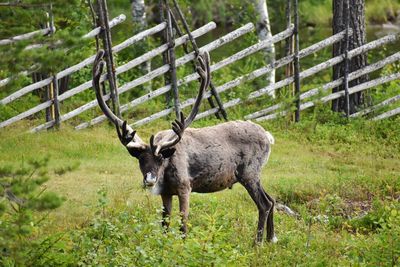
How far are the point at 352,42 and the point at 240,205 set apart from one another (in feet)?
19.9

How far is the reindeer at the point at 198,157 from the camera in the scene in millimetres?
8953

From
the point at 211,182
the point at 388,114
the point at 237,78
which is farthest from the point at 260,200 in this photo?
the point at 388,114

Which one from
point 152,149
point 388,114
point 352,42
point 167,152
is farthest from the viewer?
point 352,42

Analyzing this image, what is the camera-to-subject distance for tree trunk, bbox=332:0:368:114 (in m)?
16.1

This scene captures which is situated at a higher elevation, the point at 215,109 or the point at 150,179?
the point at 150,179

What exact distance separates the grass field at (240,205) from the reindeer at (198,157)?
32 cm

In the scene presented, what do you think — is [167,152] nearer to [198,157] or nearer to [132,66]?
[198,157]

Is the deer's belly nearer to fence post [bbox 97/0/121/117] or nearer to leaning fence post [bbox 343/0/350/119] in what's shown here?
fence post [bbox 97/0/121/117]

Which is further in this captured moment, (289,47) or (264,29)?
(264,29)

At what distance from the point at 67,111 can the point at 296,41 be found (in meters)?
4.12

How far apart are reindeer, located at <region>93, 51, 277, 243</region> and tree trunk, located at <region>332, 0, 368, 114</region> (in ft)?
20.5

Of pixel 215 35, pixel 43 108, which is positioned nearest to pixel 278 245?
pixel 43 108

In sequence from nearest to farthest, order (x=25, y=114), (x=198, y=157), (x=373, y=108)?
(x=198, y=157)
(x=25, y=114)
(x=373, y=108)

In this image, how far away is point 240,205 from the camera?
36.7 feet
